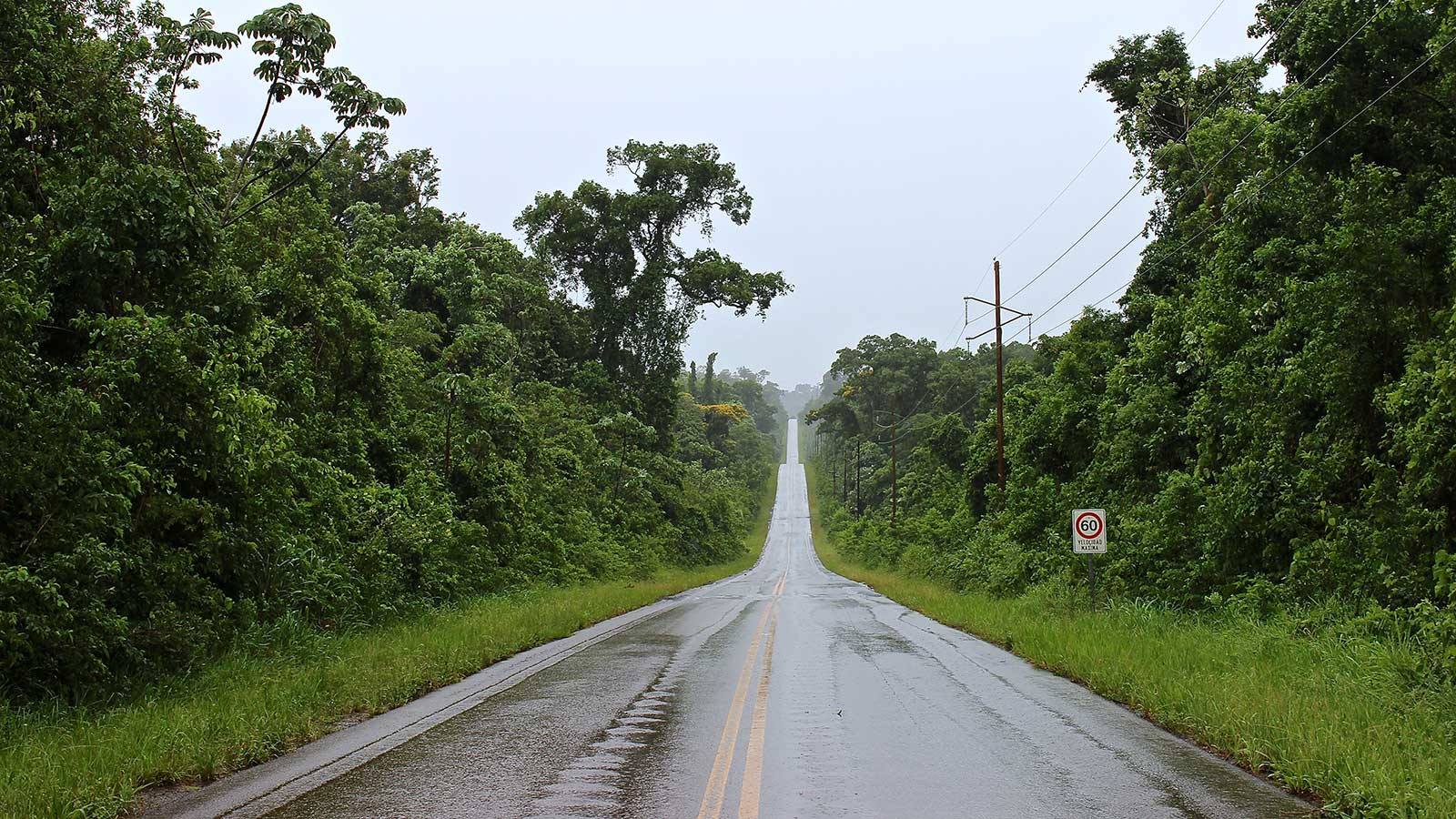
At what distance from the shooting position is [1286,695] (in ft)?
27.3

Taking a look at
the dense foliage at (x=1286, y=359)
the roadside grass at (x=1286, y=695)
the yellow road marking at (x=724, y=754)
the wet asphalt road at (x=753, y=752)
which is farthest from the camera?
the dense foliage at (x=1286, y=359)

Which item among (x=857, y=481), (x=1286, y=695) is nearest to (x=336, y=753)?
(x=1286, y=695)

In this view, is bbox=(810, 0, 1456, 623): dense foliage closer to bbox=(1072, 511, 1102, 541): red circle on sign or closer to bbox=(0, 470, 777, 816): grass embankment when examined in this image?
bbox=(1072, 511, 1102, 541): red circle on sign

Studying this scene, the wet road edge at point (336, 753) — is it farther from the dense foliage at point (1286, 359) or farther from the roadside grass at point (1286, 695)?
the dense foliage at point (1286, 359)

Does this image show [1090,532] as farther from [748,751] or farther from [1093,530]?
[748,751]

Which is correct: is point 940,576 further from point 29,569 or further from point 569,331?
point 29,569

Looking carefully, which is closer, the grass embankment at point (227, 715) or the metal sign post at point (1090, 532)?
the grass embankment at point (227, 715)

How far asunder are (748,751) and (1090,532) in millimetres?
10684

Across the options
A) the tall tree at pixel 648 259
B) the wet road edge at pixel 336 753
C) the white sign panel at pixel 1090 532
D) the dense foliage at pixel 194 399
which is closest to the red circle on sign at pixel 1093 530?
the white sign panel at pixel 1090 532

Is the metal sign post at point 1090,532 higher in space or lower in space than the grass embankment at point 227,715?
higher

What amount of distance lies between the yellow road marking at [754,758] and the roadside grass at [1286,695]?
3619mm

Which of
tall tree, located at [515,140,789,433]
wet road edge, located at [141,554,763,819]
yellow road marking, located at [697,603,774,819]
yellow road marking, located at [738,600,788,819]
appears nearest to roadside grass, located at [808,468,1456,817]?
yellow road marking, located at [738,600,788,819]

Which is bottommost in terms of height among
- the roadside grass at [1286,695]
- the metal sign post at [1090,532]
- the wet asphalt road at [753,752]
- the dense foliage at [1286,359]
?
the wet asphalt road at [753,752]

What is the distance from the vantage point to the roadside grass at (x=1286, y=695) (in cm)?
614
